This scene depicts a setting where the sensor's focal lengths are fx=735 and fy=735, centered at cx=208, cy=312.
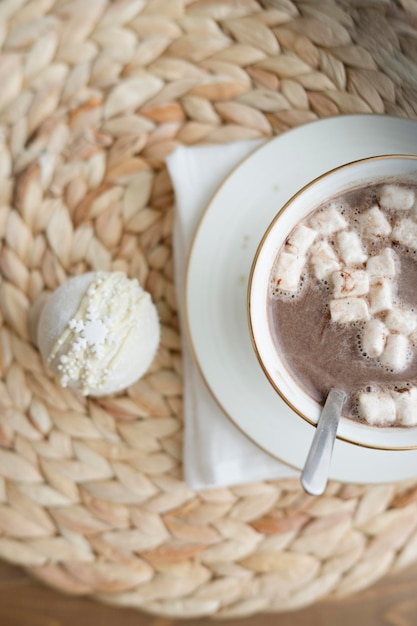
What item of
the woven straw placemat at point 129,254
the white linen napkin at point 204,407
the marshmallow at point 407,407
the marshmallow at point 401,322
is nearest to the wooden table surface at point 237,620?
the woven straw placemat at point 129,254

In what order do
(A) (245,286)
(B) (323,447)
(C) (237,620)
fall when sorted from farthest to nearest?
1. (C) (237,620)
2. (A) (245,286)
3. (B) (323,447)

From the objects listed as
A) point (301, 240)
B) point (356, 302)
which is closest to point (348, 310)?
point (356, 302)

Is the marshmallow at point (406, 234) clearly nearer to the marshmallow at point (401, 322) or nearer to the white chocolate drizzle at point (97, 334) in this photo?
the marshmallow at point (401, 322)

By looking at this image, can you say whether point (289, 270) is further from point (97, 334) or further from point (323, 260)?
point (97, 334)

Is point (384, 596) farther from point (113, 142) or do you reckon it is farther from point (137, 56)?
point (137, 56)

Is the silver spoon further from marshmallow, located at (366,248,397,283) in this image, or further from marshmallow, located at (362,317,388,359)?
marshmallow, located at (366,248,397,283)

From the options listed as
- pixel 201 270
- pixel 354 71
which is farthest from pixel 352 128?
pixel 201 270
